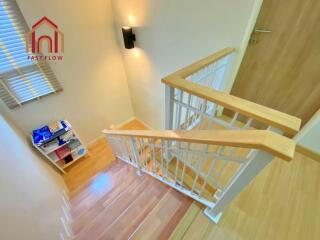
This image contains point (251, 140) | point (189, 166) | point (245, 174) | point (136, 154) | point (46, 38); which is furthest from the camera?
point (46, 38)

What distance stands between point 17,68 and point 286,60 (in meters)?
3.07

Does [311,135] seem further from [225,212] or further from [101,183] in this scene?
[101,183]

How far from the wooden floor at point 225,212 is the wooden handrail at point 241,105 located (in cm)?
89

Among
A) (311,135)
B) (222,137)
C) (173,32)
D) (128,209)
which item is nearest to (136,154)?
(128,209)

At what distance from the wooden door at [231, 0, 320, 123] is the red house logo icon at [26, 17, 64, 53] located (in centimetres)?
245

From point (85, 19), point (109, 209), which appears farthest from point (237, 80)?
point (85, 19)

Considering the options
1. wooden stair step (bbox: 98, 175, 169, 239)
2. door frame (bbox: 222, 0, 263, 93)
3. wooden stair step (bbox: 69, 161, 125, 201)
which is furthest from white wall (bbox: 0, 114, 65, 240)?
door frame (bbox: 222, 0, 263, 93)

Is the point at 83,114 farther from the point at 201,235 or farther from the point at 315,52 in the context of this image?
the point at 315,52

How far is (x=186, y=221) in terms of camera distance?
46.4 inches

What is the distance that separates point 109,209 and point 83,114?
6.24 feet

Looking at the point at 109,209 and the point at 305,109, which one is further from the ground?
the point at 305,109

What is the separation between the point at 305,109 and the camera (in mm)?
1468

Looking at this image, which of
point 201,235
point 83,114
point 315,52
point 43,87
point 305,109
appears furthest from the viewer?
point 83,114

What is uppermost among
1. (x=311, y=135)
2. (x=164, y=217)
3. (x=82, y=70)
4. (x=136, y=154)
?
(x=82, y=70)
